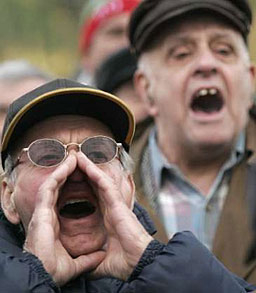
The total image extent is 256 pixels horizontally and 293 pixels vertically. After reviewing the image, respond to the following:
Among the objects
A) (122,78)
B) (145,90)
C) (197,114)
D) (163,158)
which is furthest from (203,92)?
(122,78)

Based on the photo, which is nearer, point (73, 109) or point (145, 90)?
point (73, 109)

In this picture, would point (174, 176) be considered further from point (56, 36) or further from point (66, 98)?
point (56, 36)

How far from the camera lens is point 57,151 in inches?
155

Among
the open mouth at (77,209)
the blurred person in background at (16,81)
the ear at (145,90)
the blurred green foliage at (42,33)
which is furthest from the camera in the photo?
the blurred green foliage at (42,33)

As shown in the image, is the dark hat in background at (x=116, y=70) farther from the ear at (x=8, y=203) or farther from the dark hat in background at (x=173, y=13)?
the ear at (x=8, y=203)

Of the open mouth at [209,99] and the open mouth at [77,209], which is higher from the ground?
the open mouth at [209,99]

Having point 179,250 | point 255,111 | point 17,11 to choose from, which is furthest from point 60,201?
point 17,11

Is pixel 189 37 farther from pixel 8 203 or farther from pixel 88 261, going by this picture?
pixel 88 261

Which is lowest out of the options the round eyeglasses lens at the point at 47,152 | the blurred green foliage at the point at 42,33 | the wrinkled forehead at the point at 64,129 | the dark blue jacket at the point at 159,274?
the dark blue jacket at the point at 159,274

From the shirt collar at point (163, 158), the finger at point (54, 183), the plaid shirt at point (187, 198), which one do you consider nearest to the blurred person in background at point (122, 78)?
the shirt collar at point (163, 158)

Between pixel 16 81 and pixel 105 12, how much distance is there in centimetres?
151

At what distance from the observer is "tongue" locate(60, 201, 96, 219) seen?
13.0ft

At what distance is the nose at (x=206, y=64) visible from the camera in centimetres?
559

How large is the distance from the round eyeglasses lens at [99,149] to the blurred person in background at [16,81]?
8.36ft
